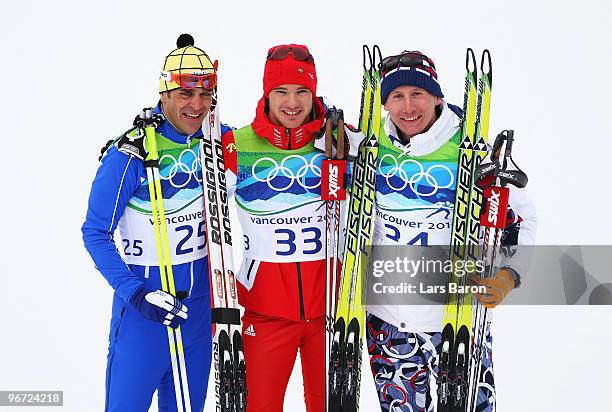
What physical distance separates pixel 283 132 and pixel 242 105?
2.82 m

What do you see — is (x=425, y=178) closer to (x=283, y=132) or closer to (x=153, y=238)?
(x=283, y=132)

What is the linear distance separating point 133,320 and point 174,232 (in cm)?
44

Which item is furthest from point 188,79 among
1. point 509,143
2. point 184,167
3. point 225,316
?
point 509,143

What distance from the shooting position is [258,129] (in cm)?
337

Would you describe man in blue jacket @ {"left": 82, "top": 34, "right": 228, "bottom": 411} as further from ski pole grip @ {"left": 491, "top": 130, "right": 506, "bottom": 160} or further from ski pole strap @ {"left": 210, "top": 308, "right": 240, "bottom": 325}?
ski pole grip @ {"left": 491, "top": 130, "right": 506, "bottom": 160}

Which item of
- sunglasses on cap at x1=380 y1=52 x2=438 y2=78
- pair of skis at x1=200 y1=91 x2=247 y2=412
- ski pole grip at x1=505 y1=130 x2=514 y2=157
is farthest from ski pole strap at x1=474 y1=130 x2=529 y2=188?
pair of skis at x1=200 y1=91 x2=247 y2=412

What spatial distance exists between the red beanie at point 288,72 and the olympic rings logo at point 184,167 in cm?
44

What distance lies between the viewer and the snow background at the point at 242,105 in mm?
5906

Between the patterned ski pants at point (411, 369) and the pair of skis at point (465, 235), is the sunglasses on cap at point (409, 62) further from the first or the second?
the patterned ski pants at point (411, 369)

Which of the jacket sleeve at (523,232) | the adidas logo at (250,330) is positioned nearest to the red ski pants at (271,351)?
the adidas logo at (250,330)

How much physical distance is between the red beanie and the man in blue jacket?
0.83 ft

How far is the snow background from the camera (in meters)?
5.91
